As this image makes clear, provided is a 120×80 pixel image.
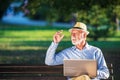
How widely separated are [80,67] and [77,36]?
0.44 m

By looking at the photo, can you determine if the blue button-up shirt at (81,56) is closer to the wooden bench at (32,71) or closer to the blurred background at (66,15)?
the wooden bench at (32,71)

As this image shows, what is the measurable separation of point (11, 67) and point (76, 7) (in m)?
9.94

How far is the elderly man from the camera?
7.16m

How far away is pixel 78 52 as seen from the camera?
7289 millimetres

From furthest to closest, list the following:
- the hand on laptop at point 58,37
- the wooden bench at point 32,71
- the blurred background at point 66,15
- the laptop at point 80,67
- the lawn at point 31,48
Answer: the blurred background at point 66,15 < the lawn at point 31,48 < the wooden bench at point 32,71 < the hand on laptop at point 58,37 < the laptop at point 80,67

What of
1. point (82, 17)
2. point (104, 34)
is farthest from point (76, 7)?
point (104, 34)

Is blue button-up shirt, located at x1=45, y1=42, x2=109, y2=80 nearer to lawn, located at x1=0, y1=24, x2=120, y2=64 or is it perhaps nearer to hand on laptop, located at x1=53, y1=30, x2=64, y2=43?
hand on laptop, located at x1=53, y1=30, x2=64, y2=43

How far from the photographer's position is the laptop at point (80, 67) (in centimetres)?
695

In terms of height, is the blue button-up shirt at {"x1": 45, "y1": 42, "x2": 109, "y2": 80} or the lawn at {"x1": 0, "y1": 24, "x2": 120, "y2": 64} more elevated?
the blue button-up shirt at {"x1": 45, "y1": 42, "x2": 109, "y2": 80}

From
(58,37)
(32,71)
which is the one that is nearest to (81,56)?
(58,37)

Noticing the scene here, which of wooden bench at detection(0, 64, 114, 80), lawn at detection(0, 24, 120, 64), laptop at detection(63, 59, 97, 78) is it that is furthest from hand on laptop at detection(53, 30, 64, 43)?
lawn at detection(0, 24, 120, 64)

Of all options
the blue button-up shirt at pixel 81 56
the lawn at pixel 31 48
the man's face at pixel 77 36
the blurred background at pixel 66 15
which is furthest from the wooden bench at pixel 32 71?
the lawn at pixel 31 48

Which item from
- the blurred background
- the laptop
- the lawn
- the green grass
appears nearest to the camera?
the laptop

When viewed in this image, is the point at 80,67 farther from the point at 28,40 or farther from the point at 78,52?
the point at 28,40
